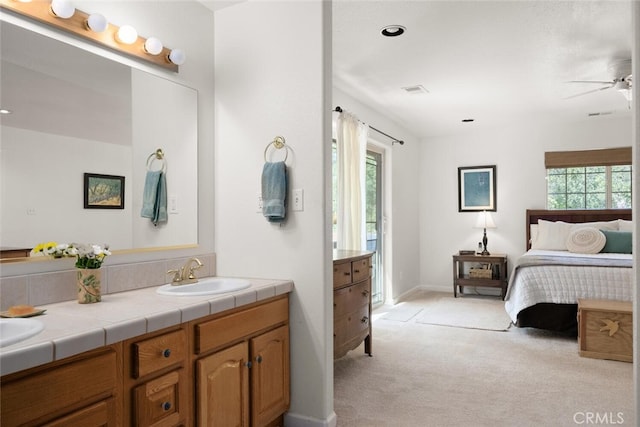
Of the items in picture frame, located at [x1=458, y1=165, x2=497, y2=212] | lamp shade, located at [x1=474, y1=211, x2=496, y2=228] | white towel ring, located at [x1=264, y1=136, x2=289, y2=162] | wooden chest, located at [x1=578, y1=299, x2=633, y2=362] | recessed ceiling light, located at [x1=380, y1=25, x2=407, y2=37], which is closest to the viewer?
white towel ring, located at [x1=264, y1=136, x2=289, y2=162]

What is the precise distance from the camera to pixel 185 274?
2279 mm

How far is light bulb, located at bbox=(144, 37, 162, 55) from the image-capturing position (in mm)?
2143

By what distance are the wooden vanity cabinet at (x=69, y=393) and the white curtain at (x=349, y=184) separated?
2.89 metres

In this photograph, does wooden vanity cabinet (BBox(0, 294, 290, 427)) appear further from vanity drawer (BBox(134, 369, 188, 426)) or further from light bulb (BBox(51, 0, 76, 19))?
light bulb (BBox(51, 0, 76, 19))

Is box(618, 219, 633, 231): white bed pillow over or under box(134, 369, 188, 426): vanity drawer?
over

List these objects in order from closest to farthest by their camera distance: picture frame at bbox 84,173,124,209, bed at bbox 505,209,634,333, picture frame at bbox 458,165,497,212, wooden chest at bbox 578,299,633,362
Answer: picture frame at bbox 84,173,124,209
wooden chest at bbox 578,299,633,362
bed at bbox 505,209,634,333
picture frame at bbox 458,165,497,212


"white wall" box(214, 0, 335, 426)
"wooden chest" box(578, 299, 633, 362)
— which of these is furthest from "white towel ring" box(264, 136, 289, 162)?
"wooden chest" box(578, 299, 633, 362)

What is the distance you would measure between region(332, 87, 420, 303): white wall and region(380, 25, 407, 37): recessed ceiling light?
5.57 ft

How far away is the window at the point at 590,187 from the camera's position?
584 cm

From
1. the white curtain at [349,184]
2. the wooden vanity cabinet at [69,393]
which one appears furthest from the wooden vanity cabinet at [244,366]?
the white curtain at [349,184]

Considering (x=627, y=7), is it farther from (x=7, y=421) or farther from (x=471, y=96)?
(x=7, y=421)

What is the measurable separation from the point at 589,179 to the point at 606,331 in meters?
3.19

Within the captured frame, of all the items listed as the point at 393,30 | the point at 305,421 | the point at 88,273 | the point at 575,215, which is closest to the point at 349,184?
the point at 393,30

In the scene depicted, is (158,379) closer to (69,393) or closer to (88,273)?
(69,393)
